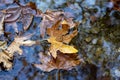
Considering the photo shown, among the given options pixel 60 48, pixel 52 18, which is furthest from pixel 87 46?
pixel 52 18

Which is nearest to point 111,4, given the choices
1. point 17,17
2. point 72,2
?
point 72,2

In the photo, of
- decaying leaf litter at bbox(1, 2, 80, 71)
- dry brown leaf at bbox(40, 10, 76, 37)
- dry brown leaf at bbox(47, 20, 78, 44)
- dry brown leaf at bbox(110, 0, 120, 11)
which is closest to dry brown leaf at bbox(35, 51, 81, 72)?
decaying leaf litter at bbox(1, 2, 80, 71)

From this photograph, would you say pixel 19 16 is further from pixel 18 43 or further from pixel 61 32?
pixel 61 32

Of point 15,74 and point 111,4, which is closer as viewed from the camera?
point 15,74

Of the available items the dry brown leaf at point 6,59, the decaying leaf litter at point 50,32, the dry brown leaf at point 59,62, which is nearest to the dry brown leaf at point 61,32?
the decaying leaf litter at point 50,32

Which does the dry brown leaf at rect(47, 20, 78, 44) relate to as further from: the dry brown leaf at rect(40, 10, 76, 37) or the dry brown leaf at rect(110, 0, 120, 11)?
the dry brown leaf at rect(110, 0, 120, 11)

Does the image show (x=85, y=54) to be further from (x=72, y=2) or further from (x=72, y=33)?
(x=72, y=2)

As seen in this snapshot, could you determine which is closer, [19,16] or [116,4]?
[19,16]

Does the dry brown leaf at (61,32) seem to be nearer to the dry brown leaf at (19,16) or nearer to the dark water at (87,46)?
the dark water at (87,46)
